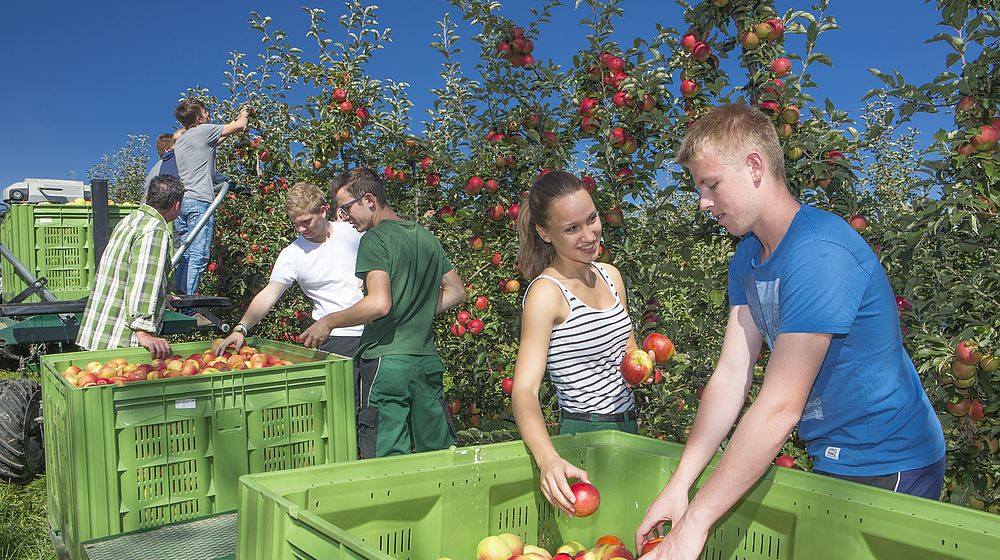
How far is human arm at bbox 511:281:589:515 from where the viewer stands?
1497 millimetres

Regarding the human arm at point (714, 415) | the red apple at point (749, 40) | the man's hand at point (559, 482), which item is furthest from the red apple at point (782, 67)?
the man's hand at point (559, 482)

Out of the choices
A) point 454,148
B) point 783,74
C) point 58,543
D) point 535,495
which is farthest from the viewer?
point 454,148

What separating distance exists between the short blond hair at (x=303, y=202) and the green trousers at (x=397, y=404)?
1062 mm

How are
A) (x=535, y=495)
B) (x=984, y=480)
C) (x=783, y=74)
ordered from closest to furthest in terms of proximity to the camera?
(x=535, y=495), (x=984, y=480), (x=783, y=74)

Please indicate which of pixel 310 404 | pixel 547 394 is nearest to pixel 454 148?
pixel 547 394

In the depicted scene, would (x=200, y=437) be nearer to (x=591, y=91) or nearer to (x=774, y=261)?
(x=774, y=261)

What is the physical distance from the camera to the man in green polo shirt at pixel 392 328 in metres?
3.14

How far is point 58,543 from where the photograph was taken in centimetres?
258

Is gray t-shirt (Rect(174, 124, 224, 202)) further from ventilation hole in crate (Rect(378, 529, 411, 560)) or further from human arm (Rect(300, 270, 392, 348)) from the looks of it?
ventilation hole in crate (Rect(378, 529, 411, 560))

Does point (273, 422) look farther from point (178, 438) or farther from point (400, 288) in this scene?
point (400, 288)

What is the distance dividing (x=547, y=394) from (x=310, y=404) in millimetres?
1545

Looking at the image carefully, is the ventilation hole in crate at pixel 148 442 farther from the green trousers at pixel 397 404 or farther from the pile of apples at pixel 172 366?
the green trousers at pixel 397 404

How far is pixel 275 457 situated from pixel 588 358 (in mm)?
1145

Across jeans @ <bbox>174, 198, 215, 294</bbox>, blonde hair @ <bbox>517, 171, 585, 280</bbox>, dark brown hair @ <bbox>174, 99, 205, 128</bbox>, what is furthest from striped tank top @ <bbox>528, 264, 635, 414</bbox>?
dark brown hair @ <bbox>174, 99, 205, 128</bbox>
